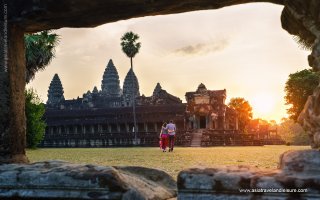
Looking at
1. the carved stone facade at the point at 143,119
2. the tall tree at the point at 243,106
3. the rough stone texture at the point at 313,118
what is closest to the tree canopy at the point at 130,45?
the carved stone facade at the point at 143,119

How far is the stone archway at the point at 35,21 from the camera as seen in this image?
3.36 meters

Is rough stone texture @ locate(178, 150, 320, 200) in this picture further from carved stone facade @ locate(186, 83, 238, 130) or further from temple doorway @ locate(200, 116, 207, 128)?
temple doorway @ locate(200, 116, 207, 128)

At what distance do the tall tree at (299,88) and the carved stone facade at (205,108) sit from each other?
8831 millimetres

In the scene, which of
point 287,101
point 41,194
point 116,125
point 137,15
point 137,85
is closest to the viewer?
point 41,194

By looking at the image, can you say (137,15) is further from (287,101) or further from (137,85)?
(137,85)

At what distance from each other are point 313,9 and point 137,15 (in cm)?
154

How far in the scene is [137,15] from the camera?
3656 millimetres

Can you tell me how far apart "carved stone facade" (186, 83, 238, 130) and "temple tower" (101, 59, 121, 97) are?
27.4 m

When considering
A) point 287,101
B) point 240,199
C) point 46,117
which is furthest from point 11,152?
point 46,117

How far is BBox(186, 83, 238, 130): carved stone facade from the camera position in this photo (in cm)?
3850

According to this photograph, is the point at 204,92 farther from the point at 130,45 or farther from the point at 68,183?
the point at 68,183

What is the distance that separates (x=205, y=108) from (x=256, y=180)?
3611 cm

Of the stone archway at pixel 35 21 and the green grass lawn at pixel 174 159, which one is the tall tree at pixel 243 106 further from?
the stone archway at pixel 35 21

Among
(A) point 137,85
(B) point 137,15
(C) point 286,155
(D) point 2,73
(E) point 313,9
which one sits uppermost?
(A) point 137,85
